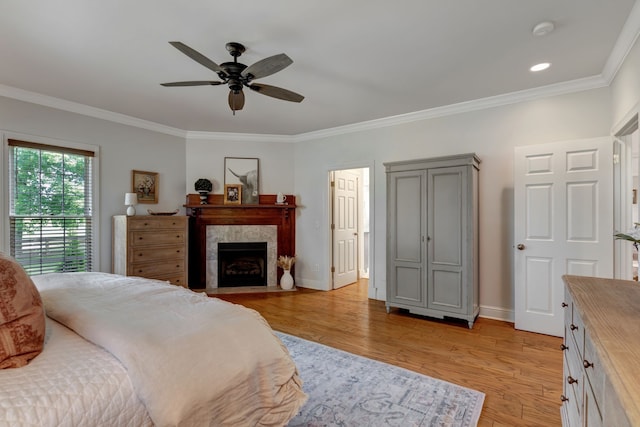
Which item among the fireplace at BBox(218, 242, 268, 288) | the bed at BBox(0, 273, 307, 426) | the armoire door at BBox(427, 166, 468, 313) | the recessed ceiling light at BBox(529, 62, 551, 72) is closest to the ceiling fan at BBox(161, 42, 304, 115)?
the bed at BBox(0, 273, 307, 426)

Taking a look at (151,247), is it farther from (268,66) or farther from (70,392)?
(70,392)

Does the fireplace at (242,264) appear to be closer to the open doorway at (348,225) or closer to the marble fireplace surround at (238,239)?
the marble fireplace surround at (238,239)

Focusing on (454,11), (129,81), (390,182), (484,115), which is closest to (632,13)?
(454,11)

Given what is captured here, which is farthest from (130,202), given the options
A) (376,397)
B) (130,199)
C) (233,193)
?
(376,397)

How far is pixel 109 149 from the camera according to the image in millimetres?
4078

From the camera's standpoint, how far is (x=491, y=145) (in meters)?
3.60

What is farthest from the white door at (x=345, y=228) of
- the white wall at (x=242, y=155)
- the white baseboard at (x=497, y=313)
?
the white baseboard at (x=497, y=313)

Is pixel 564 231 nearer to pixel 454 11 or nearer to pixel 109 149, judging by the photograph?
pixel 454 11

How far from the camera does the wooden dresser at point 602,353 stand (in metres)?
0.67

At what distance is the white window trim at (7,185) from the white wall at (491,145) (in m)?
3.22

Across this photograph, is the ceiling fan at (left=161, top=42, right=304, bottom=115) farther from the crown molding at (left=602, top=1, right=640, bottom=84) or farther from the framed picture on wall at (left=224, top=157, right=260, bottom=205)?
the framed picture on wall at (left=224, top=157, right=260, bottom=205)

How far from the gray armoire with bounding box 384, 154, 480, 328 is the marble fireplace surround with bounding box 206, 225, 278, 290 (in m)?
2.09

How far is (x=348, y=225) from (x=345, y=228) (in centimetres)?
12

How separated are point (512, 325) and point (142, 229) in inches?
180
